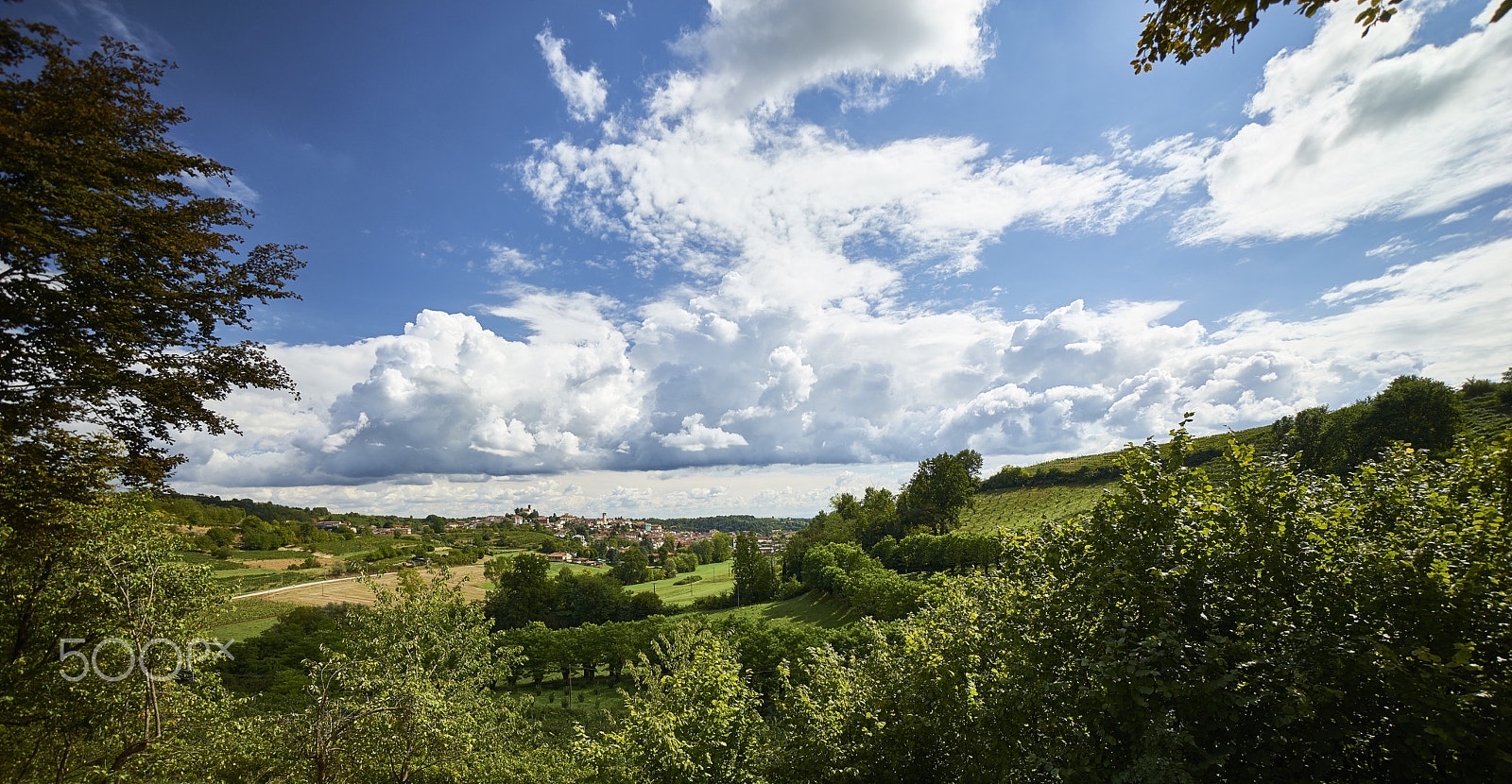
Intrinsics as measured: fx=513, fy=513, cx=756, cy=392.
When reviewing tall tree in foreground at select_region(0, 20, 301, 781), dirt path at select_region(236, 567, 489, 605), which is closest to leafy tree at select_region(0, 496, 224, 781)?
tall tree in foreground at select_region(0, 20, 301, 781)

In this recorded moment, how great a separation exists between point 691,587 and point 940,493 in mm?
55200

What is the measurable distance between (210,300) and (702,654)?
519 inches

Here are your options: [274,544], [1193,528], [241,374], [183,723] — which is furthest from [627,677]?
[274,544]

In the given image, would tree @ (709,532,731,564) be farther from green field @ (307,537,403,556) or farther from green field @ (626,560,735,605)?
green field @ (307,537,403,556)

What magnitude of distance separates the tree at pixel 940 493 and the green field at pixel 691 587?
115ft

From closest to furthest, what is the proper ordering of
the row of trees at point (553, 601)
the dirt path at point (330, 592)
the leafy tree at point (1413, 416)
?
1. the leafy tree at point (1413, 416)
2. the dirt path at point (330, 592)
3. the row of trees at point (553, 601)

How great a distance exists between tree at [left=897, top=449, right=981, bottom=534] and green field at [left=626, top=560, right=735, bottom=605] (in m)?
35.1

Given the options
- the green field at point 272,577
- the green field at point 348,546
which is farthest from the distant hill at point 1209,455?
the green field at point 348,546

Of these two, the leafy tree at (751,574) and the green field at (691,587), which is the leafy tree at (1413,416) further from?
the green field at (691,587)

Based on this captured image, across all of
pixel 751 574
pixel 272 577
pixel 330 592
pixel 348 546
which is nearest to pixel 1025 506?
pixel 751 574

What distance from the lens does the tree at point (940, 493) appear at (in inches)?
3351

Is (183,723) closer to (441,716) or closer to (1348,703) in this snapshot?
(441,716)

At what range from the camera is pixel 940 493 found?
85875mm

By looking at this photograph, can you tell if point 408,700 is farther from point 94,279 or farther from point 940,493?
point 940,493
